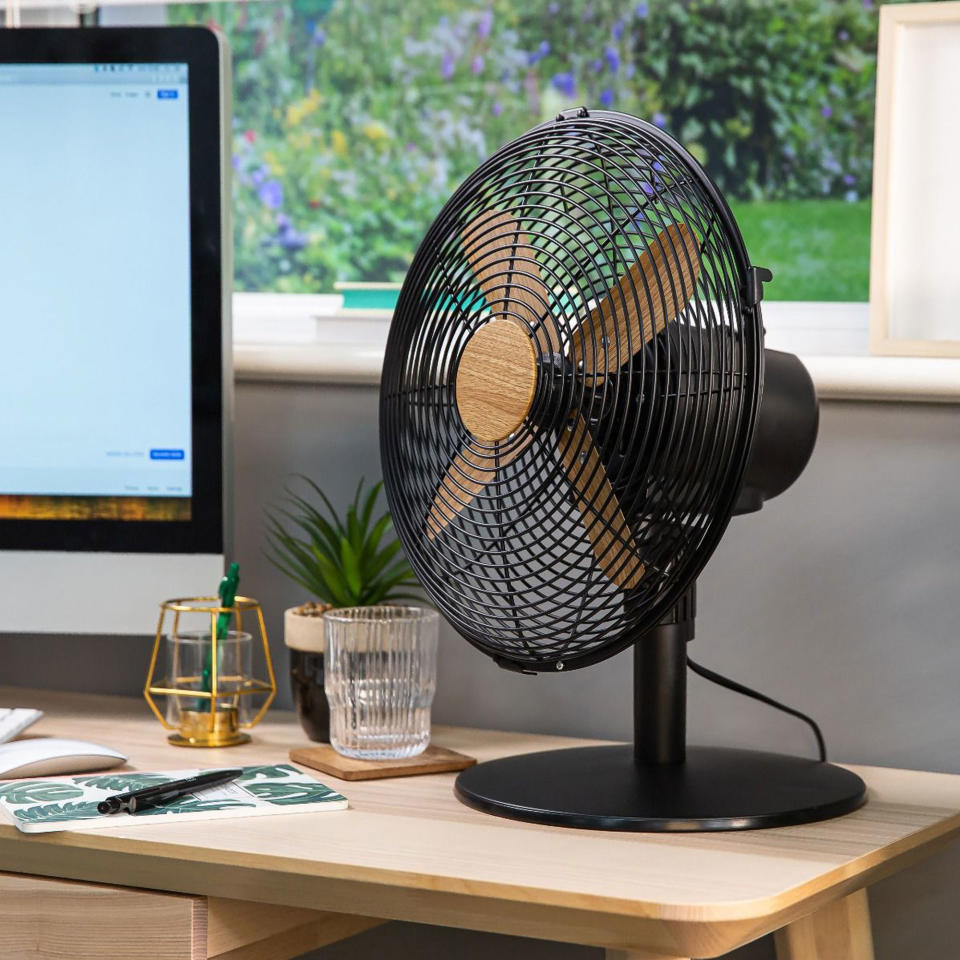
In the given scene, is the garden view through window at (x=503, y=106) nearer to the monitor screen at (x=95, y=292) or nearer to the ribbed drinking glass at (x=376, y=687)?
the monitor screen at (x=95, y=292)

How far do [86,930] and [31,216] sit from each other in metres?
0.73

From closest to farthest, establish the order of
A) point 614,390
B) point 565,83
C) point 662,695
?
point 614,390 < point 662,695 < point 565,83

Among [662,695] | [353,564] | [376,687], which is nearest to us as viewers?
[662,695]

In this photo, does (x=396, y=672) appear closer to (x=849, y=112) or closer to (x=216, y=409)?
(x=216, y=409)

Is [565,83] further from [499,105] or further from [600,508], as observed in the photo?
[600,508]

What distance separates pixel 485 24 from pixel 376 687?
866mm

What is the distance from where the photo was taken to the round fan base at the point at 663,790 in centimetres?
97

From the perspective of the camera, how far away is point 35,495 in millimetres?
1403

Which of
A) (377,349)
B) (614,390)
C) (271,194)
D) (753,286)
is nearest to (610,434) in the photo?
(614,390)

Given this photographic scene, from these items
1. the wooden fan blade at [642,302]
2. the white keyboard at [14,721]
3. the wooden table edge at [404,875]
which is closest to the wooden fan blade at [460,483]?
the wooden fan blade at [642,302]

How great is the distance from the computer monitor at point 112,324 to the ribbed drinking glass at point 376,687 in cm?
21

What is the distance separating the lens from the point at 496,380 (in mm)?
1024

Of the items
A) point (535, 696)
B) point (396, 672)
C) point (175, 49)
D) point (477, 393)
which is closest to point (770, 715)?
point (535, 696)

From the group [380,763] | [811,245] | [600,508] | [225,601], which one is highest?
[811,245]
